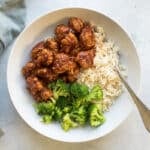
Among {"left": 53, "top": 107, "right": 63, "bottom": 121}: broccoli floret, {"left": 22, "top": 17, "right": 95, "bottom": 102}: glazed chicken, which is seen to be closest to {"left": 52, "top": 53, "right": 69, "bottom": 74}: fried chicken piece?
{"left": 22, "top": 17, "right": 95, "bottom": 102}: glazed chicken

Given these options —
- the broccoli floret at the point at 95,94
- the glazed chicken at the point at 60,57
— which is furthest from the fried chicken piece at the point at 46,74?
the broccoli floret at the point at 95,94

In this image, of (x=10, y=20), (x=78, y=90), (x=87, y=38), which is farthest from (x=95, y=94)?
(x=10, y=20)

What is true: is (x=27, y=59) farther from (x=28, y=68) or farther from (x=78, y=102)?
(x=78, y=102)

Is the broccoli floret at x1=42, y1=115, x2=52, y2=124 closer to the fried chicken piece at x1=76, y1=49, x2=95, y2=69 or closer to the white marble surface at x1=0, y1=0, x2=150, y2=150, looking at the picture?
the white marble surface at x1=0, y1=0, x2=150, y2=150

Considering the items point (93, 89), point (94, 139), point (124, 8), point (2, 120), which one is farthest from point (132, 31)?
point (2, 120)

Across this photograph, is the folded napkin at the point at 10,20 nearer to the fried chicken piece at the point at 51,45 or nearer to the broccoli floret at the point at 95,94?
the fried chicken piece at the point at 51,45

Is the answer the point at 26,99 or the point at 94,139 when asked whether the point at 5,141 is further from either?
the point at 94,139
